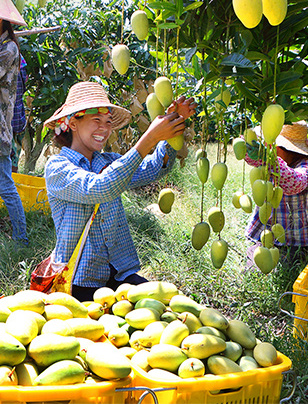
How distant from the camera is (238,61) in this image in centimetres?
80

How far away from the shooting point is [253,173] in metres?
1.09

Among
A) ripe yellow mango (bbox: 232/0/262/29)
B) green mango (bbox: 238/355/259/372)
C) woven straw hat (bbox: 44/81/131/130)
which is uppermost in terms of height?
woven straw hat (bbox: 44/81/131/130)

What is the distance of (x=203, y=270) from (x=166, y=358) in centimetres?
156

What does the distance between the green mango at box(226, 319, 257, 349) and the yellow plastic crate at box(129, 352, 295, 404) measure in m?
0.10

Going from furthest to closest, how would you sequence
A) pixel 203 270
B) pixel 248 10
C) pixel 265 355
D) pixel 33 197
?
pixel 33 197, pixel 203 270, pixel 265 355, pixel 248 10

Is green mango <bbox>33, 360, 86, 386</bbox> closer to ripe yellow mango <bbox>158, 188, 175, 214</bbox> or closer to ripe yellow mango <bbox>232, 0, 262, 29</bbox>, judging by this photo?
ripe yellow mango <bbox>158, 188, 175, 214</bbox>

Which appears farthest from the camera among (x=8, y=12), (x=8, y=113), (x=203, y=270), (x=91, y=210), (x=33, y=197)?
(x=33, y=197)

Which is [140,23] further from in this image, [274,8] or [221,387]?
[221,387]

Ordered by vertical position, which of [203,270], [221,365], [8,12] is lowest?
[203,270]

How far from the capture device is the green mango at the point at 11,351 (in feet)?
2.89

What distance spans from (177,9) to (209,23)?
0.31 feet

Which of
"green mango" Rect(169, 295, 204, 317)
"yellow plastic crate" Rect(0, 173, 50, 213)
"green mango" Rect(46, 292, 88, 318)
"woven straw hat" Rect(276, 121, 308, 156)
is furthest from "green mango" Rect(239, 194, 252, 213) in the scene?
"yellow plastic crate" Rect(0, 173, 50, 213)

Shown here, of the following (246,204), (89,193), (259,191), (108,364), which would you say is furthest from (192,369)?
(89,193)

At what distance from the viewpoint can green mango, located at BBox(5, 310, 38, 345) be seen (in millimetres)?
942
